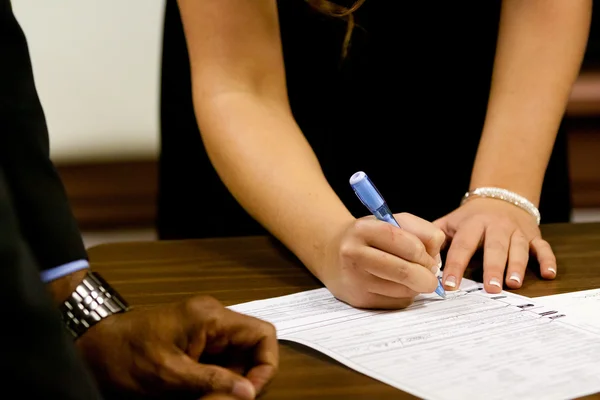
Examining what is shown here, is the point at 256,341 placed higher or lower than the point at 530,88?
lower

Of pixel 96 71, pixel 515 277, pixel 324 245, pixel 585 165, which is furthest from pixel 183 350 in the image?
pixel 585 165

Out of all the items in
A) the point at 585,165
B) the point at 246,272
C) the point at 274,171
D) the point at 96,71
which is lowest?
the point at 585,165

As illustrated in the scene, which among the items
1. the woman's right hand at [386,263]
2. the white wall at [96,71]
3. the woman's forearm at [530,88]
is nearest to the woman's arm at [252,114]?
the woman's right hand at [386,263]

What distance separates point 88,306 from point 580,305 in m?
0.48

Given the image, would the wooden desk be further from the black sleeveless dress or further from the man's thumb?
the black sleeveless dress

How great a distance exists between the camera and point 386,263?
0.76 meters

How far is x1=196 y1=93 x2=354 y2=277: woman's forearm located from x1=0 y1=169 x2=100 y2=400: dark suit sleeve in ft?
1.60

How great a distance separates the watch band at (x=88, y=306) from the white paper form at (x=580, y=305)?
0.42 m

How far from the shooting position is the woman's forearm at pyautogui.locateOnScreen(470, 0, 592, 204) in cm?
106

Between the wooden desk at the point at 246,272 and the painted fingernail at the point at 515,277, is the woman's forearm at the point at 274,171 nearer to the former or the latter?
the wooden desk at the point at 246,272

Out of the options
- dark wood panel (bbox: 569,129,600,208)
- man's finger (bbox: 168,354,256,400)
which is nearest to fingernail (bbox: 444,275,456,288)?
man's finger (bbox: 168,354,256,400)

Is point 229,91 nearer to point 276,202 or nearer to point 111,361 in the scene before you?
point 276,202

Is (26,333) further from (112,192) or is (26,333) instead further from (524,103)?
(112,192)

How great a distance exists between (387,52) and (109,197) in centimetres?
95
